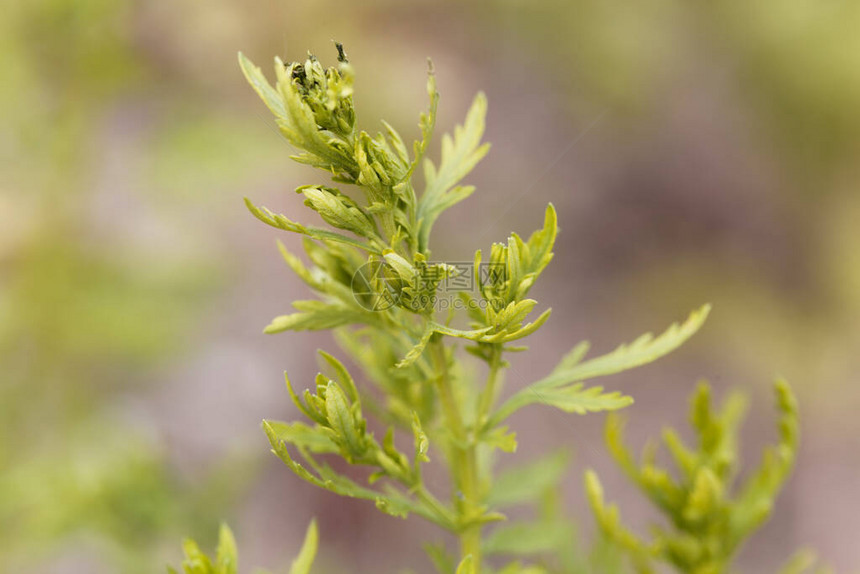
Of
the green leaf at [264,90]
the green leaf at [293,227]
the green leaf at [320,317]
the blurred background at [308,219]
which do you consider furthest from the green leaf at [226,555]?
the blurred background at [308,219]

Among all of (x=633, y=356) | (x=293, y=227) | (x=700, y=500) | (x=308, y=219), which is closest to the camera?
(x=293, y=227)

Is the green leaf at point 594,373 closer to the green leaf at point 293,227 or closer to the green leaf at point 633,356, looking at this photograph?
the green leaf at point 633,356

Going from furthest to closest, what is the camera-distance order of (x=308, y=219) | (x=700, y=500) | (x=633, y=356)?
(x=308, y=219) → (x=700, y=500) → (x=633, y=356)

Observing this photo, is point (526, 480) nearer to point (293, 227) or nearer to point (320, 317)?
point (320, 317)

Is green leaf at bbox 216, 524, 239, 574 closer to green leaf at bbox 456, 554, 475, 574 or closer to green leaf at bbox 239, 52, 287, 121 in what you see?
green leaf at bbox 456, 554, 475, 574

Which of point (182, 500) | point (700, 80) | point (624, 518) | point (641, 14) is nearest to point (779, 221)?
point (700, 80)

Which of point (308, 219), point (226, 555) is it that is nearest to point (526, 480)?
point (226, 555)

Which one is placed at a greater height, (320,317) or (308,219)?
(308,219)

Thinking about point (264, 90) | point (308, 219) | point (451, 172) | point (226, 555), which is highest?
point (308, 219)
